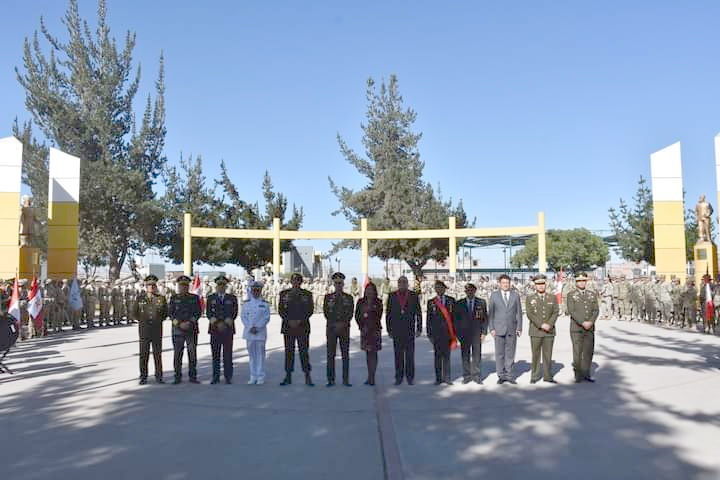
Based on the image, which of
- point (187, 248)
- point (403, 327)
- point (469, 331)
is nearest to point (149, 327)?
point (403, 327)

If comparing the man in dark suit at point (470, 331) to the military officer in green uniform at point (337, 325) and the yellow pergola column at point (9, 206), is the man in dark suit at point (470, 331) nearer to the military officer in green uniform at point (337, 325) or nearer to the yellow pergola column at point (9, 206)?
the military officer in green uniform at point (337, 325)

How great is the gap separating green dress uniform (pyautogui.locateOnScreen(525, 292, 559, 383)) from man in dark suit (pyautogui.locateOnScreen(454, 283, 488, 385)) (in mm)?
730

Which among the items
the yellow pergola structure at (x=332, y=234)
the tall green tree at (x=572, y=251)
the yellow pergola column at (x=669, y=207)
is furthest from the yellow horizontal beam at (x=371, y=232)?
the tall green tree at (x=572, y=251)

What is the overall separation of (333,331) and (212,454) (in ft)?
12.4

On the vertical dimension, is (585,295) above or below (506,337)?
above

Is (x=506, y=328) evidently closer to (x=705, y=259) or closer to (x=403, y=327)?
(x=403, y=327)

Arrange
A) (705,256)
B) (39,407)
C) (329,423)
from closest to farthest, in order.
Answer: (329,423) → (39,407) → (705,256)

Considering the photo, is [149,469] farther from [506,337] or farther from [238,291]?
[238,291]

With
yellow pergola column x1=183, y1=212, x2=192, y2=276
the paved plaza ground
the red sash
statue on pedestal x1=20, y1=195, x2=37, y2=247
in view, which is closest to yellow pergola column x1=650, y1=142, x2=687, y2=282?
the paved plaza ground

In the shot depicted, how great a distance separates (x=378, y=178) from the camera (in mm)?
47094

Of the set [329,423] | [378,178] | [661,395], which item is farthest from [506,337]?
[378,178]

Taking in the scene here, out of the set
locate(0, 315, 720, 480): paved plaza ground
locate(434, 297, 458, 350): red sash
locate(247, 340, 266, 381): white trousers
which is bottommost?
locate(0, 315, 720, 480): paved plaza ground

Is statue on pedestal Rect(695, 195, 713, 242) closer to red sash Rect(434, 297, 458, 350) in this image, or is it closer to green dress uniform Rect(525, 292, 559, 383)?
green dress uniform Rect(525, 292, 559, 383)

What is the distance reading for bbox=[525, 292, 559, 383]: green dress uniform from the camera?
901cm
